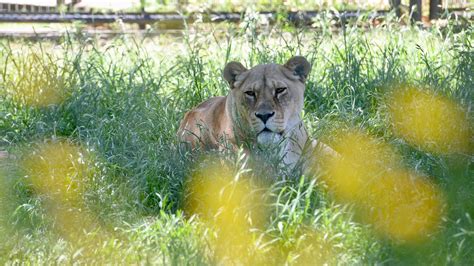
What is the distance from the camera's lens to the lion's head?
563 centimetres

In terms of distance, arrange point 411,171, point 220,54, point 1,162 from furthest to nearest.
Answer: point 220,54, point 1,162, point 411,171

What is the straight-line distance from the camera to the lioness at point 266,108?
18.5 ft

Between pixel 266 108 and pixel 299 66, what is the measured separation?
0.47 meters

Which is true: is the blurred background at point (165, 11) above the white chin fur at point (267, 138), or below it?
above

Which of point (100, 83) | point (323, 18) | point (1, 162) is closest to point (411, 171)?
point (1, 162)

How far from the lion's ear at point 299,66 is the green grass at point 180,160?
1.71 ft

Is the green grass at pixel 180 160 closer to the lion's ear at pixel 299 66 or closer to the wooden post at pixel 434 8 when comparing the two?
the lion's ear at pixel 299 66

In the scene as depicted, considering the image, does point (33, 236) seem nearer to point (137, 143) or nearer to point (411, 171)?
point (137, 143)

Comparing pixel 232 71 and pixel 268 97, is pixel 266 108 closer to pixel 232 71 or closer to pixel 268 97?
pixel 268 97

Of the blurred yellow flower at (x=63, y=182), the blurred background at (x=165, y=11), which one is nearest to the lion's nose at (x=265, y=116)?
the blurred yellow flower at (x=63, y=182)

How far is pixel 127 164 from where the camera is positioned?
548cm

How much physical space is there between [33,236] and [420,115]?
2.54 meters

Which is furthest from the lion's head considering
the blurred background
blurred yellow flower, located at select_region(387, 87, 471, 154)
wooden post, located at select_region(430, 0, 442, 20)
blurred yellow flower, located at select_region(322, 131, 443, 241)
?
wooden post, located at select_region(430, 0, 442, 20)

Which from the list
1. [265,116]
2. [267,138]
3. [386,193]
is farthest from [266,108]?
[386,193]
